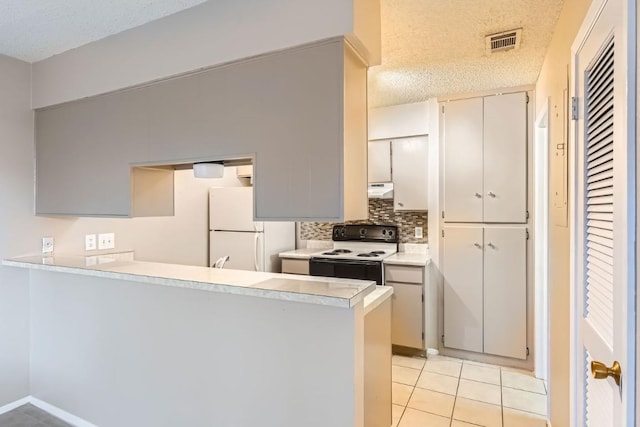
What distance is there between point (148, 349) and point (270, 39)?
1.86m

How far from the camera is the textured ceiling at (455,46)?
191 cm

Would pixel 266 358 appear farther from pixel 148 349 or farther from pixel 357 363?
pixel 148 349

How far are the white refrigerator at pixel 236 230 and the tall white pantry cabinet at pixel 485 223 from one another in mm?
1913

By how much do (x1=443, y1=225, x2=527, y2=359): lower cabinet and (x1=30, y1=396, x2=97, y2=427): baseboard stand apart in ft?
10.1

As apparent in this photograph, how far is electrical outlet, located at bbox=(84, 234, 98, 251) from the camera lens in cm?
271

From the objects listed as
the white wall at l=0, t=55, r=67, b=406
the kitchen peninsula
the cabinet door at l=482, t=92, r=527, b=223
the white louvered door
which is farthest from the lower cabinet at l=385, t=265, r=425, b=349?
the white wall at l=0, t=55, r=67, b=406

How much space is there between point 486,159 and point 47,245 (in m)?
3.73

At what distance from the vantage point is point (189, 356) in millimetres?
1975

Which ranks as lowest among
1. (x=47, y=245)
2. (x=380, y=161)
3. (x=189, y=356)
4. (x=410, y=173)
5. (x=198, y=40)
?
(x=189, y=356)

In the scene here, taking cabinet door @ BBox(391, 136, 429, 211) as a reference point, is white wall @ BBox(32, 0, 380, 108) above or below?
above

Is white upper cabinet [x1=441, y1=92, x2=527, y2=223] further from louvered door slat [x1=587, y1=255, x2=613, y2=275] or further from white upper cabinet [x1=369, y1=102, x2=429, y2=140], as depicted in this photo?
louvered door slat [x1=587, y1=255, x2=613, y2=275]

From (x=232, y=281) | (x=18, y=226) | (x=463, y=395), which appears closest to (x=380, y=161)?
(x=463, y=395)

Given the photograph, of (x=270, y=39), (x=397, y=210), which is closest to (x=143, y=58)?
(x=270, y=39)

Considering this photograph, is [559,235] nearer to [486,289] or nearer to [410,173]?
[486,289]
